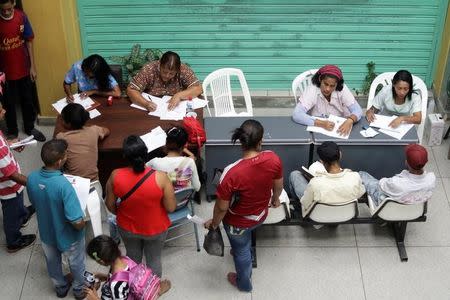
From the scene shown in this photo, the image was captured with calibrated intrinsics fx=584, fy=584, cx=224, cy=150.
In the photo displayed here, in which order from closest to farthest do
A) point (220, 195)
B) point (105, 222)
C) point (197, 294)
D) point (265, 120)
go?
1. point (220, 195)
2. point (197, 294)
3. point (105, 222)
4. point (265, 120)

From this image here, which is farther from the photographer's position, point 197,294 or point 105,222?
point 105,222

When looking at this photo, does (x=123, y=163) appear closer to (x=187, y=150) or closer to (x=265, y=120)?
(x=187, y=150)

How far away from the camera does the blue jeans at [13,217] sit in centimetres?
471

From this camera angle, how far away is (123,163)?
17.3 ft

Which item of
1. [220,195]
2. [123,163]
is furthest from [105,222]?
[220,195]

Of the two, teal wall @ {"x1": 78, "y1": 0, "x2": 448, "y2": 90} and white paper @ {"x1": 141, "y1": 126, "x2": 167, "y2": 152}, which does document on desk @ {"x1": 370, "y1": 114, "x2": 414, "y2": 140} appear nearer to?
teal wall @ {"x1": 78, "y1": 0, "x2": 448, "y2": 90}

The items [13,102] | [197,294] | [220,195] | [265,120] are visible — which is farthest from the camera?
[13,102]

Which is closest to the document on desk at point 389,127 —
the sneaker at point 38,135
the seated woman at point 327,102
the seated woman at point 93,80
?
the seated woman at point 327,102

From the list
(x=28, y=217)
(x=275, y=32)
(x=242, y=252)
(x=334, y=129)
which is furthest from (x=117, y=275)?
(x=275, y=32)

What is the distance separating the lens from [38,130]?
6.68m

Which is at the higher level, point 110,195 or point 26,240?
point 110,195

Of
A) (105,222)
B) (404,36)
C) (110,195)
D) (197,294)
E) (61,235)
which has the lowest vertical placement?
(197,294)

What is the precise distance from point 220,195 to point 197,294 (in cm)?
116

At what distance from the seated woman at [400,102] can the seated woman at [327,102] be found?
211 mm
